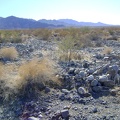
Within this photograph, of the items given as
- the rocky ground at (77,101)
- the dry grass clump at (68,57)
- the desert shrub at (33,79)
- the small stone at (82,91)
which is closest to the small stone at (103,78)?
the rocky ground at (77,101)

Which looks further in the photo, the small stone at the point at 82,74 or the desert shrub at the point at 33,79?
the small stone at the point at 82,74

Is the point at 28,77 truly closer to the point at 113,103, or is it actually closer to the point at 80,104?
the point at 80,104

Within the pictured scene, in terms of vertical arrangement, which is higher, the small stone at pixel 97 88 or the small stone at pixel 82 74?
the small stone at pixel 82 74

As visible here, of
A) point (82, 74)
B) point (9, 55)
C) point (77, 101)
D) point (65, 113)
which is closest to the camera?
point (65, 113)

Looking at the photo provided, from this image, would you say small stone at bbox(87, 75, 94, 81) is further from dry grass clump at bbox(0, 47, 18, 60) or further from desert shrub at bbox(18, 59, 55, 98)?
dry grass clump at bbox(0, 47, 18, 60)

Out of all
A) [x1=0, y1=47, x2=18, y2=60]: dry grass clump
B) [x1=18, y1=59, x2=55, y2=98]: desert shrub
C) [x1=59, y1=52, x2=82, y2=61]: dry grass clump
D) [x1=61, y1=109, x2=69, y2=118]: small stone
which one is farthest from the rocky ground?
[x1=0, y1=47, x2=18, y2=60]: dry grass clump

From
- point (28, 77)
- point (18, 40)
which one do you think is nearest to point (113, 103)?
point (28, 77)

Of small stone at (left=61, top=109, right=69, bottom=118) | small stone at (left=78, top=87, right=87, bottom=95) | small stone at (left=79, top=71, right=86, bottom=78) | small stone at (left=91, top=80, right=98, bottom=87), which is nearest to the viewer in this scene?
small stone at (left=61, top=109, right=69, bottom=118)

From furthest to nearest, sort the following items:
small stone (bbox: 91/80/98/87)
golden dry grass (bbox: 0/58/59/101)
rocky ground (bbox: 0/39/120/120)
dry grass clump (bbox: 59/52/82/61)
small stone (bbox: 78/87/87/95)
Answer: dry grass clump (bbox: 59/52/82/61) < small stone (bbox: 91/80/98/87) < golden dry grass (bbox: 0/58/59/101) < small stone (bbox: 78/87/87/95) < rocky ground (bbox: 0/39/120/120)

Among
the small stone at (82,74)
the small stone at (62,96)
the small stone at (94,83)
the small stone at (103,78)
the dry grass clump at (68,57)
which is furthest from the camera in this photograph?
the dry grass clump at (68,57)

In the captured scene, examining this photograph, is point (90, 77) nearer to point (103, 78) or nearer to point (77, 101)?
point (103, 78)

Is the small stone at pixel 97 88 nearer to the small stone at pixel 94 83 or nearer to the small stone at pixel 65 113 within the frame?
the small stone at pixel 94 83

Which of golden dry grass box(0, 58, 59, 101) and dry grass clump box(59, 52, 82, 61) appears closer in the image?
golden dry grass box(0, 58, 59, 101)

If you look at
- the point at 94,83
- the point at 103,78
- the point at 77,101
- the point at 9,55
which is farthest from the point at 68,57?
the point at 77,101
